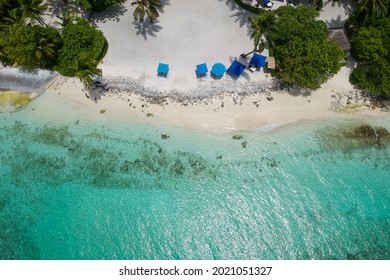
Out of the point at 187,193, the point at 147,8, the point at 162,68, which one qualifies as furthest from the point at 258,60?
the point at 187,193

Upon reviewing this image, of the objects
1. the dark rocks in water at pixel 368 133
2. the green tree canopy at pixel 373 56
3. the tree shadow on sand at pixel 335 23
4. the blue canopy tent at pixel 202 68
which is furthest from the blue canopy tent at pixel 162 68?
the dark rocks in water at pixel 368 133

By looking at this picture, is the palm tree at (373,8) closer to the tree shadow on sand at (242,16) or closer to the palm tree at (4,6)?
the tree shadow on sand at (242,16)

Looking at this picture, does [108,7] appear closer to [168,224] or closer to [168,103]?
[168,103]

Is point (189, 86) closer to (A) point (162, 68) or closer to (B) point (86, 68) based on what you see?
(A) point (162, 68)

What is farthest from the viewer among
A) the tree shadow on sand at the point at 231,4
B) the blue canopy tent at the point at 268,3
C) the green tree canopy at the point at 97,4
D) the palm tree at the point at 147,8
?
the tree shadow on sand at the point at 231,4

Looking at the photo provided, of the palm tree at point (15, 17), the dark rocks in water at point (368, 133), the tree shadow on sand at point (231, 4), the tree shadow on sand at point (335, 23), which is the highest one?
the tree shadow on sand at point (231, 4)
